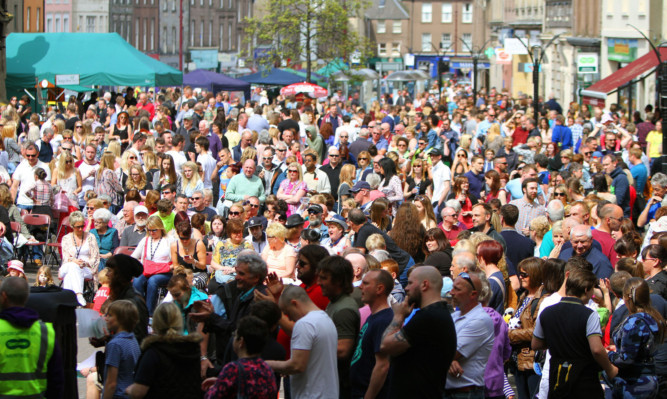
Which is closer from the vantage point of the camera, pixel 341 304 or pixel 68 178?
pixel 341 304

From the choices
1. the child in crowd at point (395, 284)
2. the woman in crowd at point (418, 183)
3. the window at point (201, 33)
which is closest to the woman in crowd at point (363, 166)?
the woman in crowd at point (418, 183)

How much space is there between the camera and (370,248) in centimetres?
974

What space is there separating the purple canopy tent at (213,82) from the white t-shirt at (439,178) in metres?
19.6

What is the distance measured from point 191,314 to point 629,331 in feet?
10.1

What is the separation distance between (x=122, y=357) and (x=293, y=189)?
742cm

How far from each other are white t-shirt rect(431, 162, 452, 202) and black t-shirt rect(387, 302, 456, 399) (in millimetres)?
8586

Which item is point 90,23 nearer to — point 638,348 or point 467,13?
point 467,13

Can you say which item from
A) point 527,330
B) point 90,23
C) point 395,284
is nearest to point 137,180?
point 395,284

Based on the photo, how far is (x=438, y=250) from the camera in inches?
395

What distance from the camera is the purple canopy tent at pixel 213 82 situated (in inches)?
1328

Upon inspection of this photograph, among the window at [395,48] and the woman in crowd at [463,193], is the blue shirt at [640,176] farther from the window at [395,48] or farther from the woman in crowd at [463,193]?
the window at [395,48]

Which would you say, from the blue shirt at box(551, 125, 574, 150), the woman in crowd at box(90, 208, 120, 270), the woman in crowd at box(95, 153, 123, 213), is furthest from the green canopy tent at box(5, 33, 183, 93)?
the woman in crowd at box(90, 208, 120, 270)

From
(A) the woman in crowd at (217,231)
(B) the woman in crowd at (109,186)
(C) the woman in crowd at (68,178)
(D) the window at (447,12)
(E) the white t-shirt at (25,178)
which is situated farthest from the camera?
(D) the window at (447,12)

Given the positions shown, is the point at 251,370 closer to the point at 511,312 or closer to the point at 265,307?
the point at 265,307
